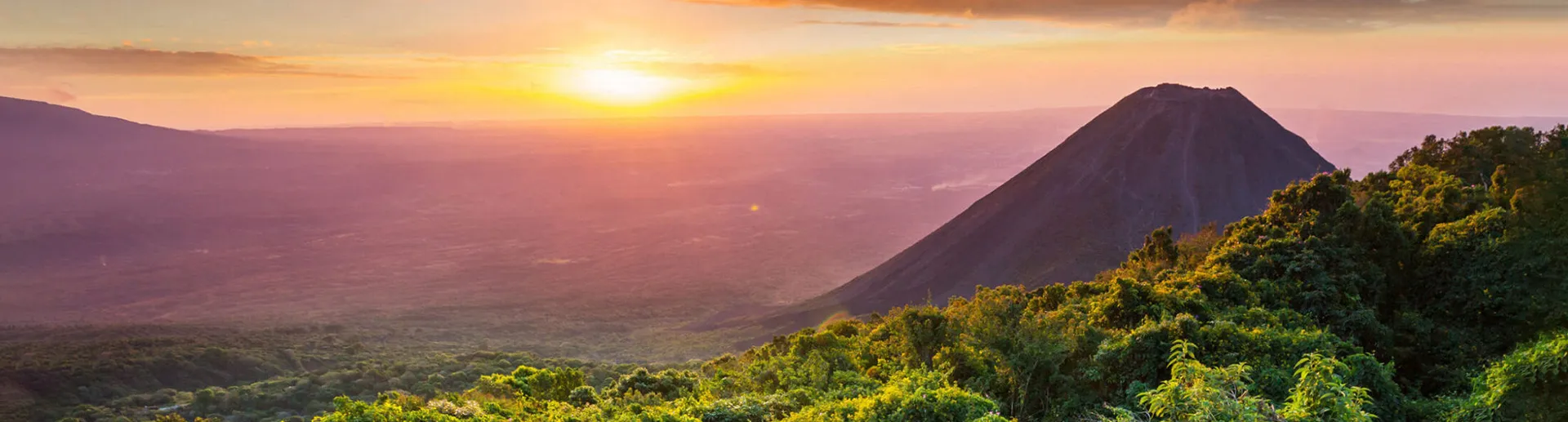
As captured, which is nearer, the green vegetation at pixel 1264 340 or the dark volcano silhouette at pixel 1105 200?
the green vegetation at pixel 1264 340

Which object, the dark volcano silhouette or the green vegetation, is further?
the dark volcano silhouette

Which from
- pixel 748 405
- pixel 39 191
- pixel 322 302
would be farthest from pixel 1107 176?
pixel 39 191

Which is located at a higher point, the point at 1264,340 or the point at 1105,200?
the point at 1264,340

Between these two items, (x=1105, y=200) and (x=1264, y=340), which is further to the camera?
(x=1105, y=200)

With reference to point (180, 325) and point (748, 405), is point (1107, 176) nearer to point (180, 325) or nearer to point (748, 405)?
point (748, 405)
